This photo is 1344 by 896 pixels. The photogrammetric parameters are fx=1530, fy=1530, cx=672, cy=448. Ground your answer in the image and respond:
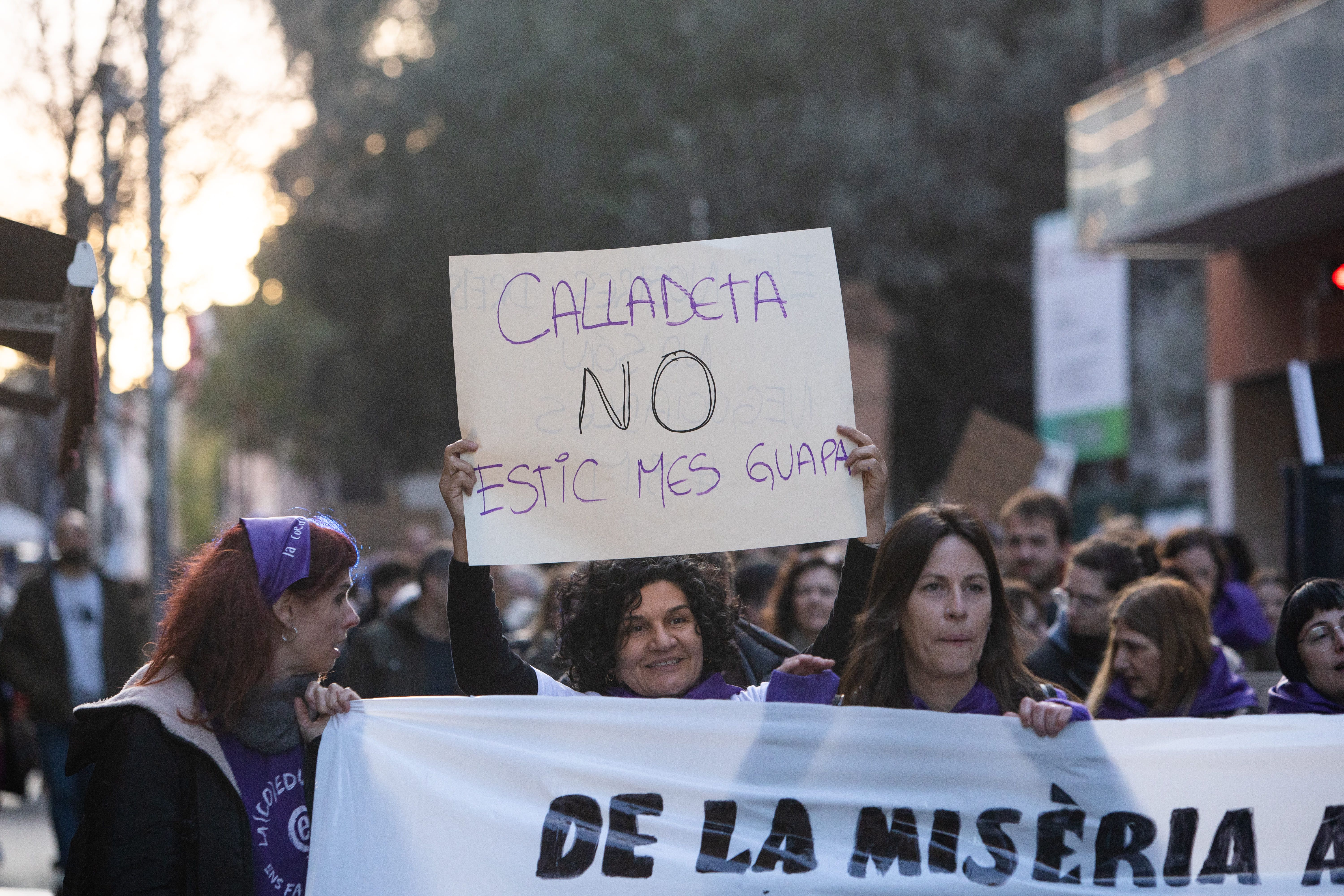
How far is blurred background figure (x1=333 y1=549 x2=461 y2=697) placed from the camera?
242 inches

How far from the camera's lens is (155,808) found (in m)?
2.66

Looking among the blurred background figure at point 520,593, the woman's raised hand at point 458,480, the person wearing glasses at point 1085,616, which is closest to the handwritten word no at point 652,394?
the woman's raised hand at point 458,480

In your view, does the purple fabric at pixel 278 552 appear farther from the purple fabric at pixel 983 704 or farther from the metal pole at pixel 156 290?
the metal pole at pixel 156 290

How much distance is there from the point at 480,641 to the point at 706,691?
0.52m

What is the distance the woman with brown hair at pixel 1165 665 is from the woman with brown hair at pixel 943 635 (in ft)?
4.26

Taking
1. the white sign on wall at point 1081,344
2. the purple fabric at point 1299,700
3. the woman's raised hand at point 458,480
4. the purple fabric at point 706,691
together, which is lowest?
the purple fabric at point 1299,700

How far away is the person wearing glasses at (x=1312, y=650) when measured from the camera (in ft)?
12.0

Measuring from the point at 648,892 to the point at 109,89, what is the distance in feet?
35.9

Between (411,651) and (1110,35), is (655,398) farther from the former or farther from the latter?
(1110,35)

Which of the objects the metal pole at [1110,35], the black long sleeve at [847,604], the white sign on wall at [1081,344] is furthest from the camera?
the white sign on wall at [1081,344]

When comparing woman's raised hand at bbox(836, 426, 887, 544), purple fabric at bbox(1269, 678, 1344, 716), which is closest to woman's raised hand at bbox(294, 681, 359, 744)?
woman's raised hand at bbox(836, 426, 887, 544)

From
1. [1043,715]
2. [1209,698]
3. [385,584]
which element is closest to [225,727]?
[1043,715]

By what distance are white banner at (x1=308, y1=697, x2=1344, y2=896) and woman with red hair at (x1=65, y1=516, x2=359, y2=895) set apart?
24 centimetres

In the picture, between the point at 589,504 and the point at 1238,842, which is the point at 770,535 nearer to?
the point at 589,504
